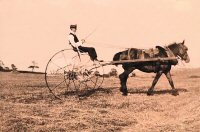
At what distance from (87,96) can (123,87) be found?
1808mm

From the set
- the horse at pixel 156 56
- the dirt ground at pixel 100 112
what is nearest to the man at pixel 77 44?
the horse at pixel 156 56

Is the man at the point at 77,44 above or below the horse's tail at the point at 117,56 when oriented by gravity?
above

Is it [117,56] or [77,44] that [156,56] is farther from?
[77,44]

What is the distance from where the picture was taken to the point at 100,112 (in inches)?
603

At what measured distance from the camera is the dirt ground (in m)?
13.0


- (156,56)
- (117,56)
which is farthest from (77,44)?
(156,56)

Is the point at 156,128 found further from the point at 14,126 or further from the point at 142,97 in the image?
the point at 142,97

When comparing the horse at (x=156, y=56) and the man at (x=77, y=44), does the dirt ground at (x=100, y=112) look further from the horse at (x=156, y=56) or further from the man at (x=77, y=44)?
the man at (x=77, y=44)

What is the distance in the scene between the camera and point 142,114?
1551 centimetres

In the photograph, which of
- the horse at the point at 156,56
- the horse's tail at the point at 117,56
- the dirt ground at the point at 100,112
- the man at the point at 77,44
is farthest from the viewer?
the horse's tail at the point at 117,56

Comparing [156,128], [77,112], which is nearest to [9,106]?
[77,112]

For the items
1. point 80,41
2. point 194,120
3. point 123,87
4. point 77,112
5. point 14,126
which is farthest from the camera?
point 123,87

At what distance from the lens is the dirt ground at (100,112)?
13000 mm

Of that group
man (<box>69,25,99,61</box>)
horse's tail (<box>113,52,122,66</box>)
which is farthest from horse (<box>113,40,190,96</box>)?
man (<box>69,25,99,61</box>)
